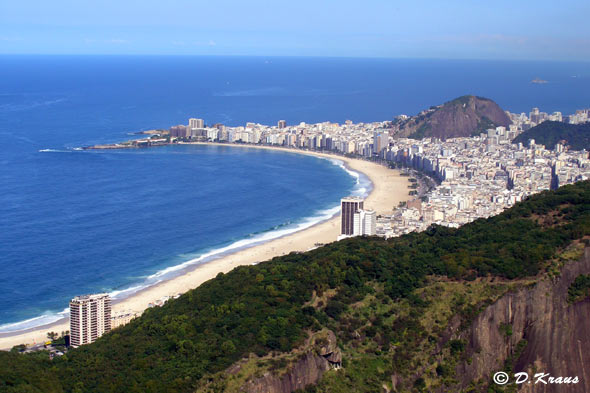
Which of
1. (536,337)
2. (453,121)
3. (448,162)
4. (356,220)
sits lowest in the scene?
(356,220)

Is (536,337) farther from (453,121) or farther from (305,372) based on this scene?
(453,121)

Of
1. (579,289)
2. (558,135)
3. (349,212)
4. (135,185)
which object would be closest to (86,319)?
(579,289)

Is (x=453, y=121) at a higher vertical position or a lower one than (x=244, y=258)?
higher

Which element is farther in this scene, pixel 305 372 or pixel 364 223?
pixel 364 223

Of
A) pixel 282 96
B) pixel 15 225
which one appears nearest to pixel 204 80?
pixel 282 96

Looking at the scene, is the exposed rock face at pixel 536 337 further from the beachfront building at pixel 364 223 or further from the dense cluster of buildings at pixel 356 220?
the beachfront building at pixel 364 223

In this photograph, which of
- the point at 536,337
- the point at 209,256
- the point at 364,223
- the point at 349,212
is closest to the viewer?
the point at 536,337

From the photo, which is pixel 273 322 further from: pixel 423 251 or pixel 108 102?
pixel 108 102

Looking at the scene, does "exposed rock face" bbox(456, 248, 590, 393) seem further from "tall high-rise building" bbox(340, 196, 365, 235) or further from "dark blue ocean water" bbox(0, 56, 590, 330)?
"tall high-rise building" bbox(340, 196, 365, 235)
